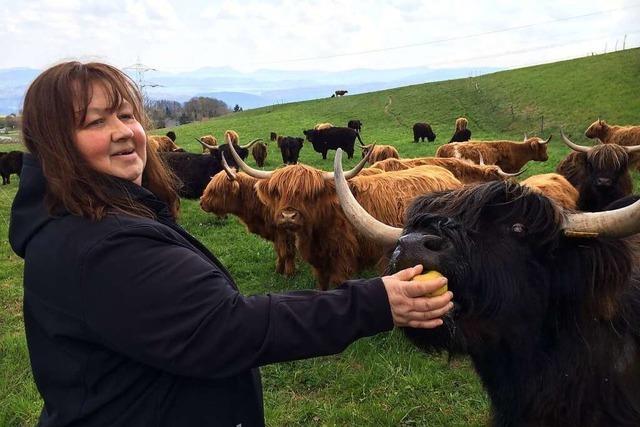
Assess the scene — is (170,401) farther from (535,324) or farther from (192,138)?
(192,138)

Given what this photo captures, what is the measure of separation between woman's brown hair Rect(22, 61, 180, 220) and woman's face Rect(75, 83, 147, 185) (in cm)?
2

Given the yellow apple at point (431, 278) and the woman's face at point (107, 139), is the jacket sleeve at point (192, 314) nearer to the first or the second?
the yellow apple at point (431, 278)

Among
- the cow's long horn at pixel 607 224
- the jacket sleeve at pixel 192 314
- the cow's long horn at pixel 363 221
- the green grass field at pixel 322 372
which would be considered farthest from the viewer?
the green grass field at pixel 322 372

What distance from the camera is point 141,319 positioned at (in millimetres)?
1628

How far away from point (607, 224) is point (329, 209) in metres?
4.38

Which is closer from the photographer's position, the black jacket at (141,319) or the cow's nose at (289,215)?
the black jacket at (141,319)

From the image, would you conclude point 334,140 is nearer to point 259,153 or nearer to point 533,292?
point 259,153

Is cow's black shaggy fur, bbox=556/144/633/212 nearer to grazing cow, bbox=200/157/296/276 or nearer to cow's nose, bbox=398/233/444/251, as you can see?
grazing cow, bbox=200/157/296/276

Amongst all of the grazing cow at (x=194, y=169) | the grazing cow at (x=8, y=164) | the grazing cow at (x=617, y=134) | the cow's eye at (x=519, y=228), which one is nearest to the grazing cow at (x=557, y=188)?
the cow's eye at (x=519, y=228)

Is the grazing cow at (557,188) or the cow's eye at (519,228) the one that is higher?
the cow's eye at (519,228)

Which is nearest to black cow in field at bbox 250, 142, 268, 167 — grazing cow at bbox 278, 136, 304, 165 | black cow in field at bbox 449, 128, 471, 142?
grazing cow at bbox 278, 136, 304, 165

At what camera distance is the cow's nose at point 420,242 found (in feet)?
6.57

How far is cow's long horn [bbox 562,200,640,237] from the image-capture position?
7.07 ft

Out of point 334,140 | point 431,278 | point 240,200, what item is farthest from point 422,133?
point 431,278
